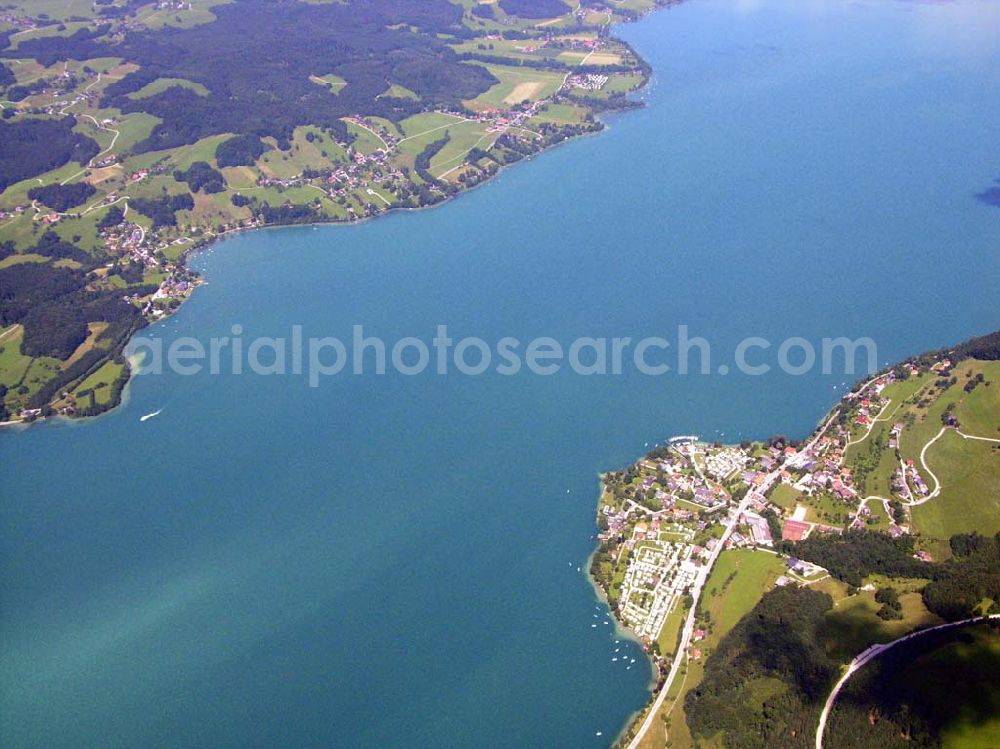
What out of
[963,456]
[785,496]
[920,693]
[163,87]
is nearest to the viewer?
[920,693]

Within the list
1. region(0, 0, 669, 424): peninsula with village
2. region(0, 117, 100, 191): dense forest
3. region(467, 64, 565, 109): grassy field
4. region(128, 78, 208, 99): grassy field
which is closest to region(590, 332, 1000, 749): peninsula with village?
region(0, 0, 669, 424): peninsula with village

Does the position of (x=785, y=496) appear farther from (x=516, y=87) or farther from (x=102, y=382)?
(x=516, y=87)

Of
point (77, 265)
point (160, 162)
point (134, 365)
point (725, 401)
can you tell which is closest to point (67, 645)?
point (134, 365)

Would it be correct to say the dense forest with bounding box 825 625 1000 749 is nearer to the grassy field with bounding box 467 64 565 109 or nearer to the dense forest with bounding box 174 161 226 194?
the dense forest with bounding box 174 161 226 194

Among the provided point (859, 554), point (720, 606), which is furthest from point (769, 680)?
point (859, 554)

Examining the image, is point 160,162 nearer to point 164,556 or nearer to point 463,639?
point 164,556

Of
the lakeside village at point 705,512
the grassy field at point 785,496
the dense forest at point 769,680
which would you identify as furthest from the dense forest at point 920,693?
the grassy field at point 785,496

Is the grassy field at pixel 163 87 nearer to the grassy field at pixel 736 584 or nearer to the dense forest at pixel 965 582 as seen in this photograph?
the grassy field at pixel 736 584
